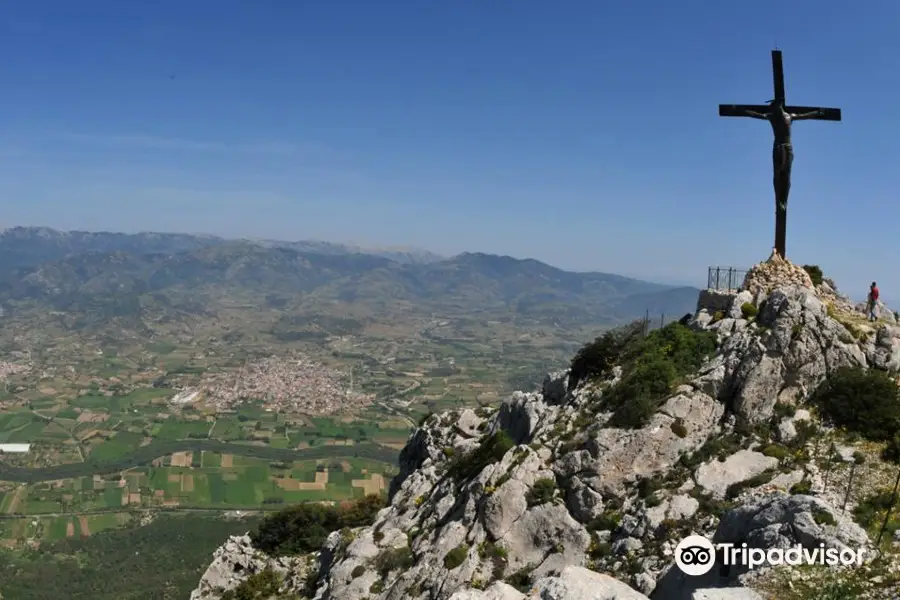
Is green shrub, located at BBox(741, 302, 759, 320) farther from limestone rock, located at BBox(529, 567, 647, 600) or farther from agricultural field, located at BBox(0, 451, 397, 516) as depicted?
agricultural field, located at BBox(0, 451, 397, 516)

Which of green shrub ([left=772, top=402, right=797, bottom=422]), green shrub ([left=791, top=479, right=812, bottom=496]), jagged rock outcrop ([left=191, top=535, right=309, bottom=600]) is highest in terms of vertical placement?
green shrub ([left=772, top=402, right=797, bottom=422])

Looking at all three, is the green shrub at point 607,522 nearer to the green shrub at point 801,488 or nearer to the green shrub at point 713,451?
the green shrub at point 713,451

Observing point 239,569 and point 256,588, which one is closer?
point 256,588

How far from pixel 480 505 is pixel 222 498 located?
353ft

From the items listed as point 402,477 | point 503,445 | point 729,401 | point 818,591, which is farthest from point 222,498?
point 818,591

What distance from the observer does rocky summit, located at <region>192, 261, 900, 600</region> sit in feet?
52.4

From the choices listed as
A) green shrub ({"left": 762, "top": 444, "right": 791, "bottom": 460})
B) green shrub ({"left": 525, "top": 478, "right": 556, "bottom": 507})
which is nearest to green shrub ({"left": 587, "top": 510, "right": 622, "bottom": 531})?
green shrub ({"left": 525, "top": 478, "right": 556, "bottom": 507})

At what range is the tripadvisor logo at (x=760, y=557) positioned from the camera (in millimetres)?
11188

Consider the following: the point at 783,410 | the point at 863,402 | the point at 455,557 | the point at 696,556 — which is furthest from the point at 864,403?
the point at 455,557

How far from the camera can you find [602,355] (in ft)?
96.2

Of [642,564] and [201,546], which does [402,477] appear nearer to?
[642,564]

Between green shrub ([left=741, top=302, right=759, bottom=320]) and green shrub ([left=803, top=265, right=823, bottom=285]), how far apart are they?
16.1 ft

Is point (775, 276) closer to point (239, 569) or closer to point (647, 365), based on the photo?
point (647, 365)

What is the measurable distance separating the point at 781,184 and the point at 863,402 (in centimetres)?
1074
